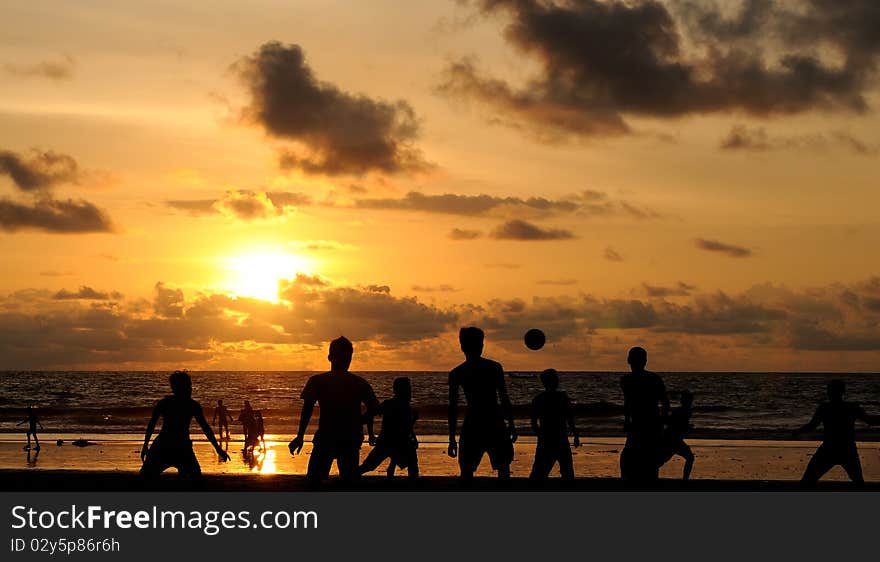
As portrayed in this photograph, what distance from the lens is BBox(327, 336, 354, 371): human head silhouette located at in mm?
10562

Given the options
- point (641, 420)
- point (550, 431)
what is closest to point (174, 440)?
point (550, 431)

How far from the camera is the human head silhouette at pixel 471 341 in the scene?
11531mm

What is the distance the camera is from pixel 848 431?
14453 mm

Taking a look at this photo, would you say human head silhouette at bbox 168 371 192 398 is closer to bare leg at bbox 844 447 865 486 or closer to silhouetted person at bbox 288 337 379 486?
silhouetted person at bbox 288 337 379 486

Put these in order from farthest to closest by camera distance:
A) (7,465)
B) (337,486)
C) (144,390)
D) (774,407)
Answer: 1. (144,390)
2. (774,407)
3. (7,465)
4. (337,486)

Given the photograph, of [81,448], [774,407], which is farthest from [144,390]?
[81,448]

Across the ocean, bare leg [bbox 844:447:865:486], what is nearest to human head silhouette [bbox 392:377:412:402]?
bare leg [bbox 844:447:865:486]

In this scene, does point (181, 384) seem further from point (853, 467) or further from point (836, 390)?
point (853, 467)

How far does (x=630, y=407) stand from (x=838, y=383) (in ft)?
10.9

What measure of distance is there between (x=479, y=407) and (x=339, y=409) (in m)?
1.82

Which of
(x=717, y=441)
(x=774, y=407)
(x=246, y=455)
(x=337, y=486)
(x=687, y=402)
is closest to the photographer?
(x=337, y=486)

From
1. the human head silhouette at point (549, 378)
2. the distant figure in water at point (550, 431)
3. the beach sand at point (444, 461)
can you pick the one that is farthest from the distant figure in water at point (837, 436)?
the human head silhouette at point (549, 378)

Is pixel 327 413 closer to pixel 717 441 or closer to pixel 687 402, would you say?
pixel 687 402

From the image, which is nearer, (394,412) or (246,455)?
(394,412)
